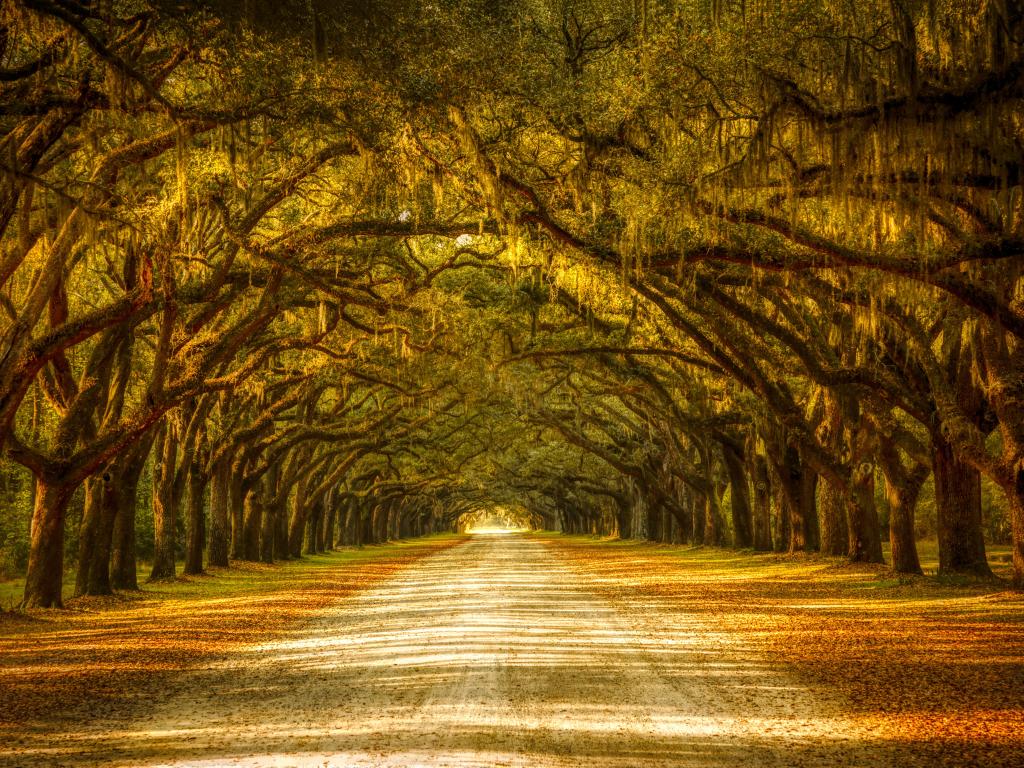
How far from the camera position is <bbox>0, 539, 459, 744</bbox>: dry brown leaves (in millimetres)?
8102

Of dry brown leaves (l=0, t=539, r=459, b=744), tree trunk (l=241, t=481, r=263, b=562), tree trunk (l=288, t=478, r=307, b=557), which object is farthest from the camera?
tree trunk (l=288, t=478, r=307, b=557)

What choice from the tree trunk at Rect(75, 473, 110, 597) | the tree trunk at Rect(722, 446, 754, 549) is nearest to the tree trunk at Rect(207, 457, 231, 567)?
the tree trunk at Rect(75, 473, 110, 597)

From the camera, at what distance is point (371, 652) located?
1036 cm

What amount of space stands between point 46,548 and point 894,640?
1215 centimetres

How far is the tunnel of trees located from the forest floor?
347cm

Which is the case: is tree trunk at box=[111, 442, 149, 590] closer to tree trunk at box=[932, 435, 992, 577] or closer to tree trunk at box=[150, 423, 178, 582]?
tree trunk at box=[150, 423, 178, 582]

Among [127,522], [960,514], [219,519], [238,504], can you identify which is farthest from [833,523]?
[238,504]

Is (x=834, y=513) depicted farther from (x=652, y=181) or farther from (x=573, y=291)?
(x=652, y=181)

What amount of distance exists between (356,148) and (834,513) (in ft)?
58.8

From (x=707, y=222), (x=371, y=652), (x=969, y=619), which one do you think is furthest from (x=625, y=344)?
(x=371, y=652)

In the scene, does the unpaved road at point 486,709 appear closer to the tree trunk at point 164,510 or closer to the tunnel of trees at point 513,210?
the tunnel of trees at point 513,210

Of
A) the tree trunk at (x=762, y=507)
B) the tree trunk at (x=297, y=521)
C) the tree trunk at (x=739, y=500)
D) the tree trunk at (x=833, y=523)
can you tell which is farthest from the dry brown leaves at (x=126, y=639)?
the tree trunk at (x=297, y=521)

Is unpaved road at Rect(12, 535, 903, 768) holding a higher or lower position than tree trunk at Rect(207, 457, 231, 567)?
lower

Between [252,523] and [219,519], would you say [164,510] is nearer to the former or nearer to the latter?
[219,519]
